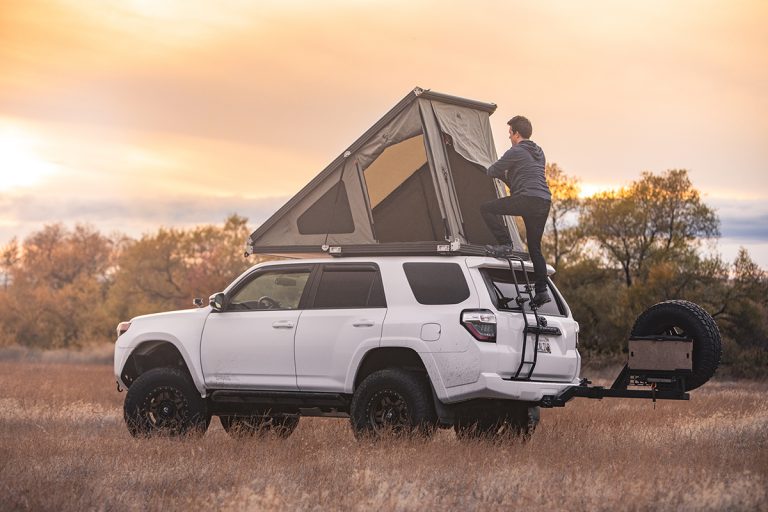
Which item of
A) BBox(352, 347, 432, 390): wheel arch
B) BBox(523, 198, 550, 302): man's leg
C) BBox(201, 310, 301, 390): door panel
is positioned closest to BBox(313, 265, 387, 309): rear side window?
BBox(201, 310, 301, 390): door panel

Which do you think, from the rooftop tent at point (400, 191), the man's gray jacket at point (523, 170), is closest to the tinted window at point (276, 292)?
the rooftop tent at point (400, 191)

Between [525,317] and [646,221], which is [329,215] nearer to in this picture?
[525,317]

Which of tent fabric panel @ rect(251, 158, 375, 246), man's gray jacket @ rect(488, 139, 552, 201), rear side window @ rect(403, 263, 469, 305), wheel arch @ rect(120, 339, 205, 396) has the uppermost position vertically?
man's gray jacket @ rect(488, 139, 552, 201)

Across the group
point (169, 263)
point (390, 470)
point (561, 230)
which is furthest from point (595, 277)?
point (390, 470)

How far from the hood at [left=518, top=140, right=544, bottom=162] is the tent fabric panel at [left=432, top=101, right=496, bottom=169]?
845 millimetres

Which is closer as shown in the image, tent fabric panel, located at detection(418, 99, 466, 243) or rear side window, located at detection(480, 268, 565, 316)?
rear side window, located at detection(480, 268, 565, 316)

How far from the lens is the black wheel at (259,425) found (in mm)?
12734

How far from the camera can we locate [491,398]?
10781 millimetres

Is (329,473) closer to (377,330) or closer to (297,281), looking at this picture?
(377,330)

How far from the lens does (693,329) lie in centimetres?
1172

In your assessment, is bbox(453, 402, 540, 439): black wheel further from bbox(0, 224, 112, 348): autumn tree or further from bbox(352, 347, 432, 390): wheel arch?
bbox(0, 224, 112, 348): autumn tree

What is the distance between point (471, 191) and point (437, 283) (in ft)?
7.45

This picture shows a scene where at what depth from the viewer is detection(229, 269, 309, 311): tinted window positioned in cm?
1211

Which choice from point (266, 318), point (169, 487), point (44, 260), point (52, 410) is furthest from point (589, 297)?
point (44, 260)
